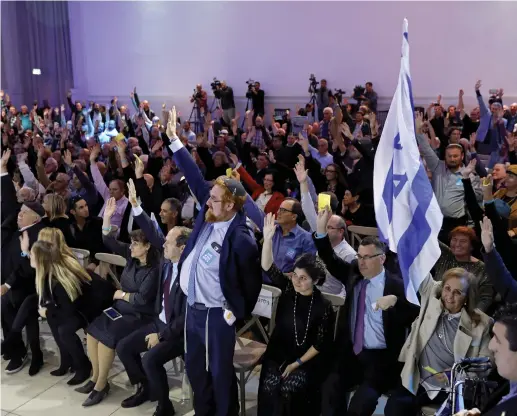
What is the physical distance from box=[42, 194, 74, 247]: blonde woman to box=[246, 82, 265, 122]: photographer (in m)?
9.62

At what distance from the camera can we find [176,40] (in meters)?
16.3

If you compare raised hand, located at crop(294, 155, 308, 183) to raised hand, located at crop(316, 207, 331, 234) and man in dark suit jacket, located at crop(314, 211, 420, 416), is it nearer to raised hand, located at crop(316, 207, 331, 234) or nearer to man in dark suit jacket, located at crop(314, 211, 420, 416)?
raised hand, located at crop(316, 207, 331, 234)

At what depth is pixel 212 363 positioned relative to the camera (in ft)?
11.2

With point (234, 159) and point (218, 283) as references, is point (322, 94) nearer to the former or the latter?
point (234, 159)

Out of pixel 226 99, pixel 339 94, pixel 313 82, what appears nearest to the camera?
pixel 339 94

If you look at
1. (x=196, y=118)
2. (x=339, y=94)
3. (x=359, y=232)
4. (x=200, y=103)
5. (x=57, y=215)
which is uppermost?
(x=339, y=94)

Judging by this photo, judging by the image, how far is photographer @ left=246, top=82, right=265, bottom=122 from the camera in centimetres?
1425

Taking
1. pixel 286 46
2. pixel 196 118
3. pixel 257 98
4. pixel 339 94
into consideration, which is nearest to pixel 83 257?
pixel 339 94

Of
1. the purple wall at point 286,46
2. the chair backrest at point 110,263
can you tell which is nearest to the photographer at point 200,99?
the purple wall at point 286,46

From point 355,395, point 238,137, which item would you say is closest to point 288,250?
point 355,395

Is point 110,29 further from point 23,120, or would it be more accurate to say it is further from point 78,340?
point 78,340

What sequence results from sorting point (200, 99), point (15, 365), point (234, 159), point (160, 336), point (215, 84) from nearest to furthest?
point (160, 336) < point (15, 365) < point (234, 159) < point (200, 99) < point (215, 84)

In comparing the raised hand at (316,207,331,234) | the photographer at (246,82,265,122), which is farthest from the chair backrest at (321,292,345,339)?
the photographer at (246,82,265,122)

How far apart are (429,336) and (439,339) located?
0.05m
